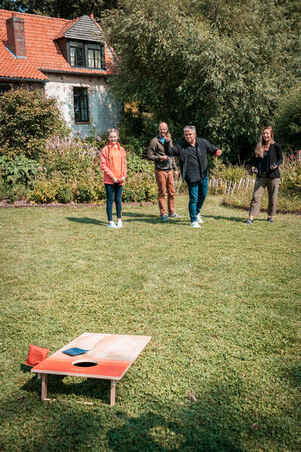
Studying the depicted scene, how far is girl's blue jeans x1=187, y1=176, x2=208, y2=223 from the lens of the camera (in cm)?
844

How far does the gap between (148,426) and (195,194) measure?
625 centimetres

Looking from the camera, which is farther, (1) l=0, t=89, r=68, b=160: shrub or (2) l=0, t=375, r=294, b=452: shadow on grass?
(1) l=0, t=89, r=68, b=160: shrub

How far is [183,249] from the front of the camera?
22.8 ft

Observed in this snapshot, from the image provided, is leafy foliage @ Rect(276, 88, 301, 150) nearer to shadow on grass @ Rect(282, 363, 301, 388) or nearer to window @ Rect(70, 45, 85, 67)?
shadow on grass @ Rect(282, 363, 301, 388)

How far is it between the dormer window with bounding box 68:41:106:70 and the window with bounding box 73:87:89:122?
1.58 meters

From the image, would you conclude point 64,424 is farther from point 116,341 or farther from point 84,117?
point 84,117

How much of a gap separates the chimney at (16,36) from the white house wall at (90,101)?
2.01m

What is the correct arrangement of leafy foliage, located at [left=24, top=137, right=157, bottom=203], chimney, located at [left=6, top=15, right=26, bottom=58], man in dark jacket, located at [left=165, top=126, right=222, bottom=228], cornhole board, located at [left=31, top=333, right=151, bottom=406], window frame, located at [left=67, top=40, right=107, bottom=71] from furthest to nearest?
window frame, located at [left=67, top=40, right=107, bottom=71], chimney, located at [left=6, top=15, right=26, bottom=58], leafy foliage, located at [left=24, top=137, right=157, bottom=203], man in dark jacket, located at [left=165, top=126, right=222, bottom=228], cornhole board, located at [left=31, top=333, right=151, bottom=406]

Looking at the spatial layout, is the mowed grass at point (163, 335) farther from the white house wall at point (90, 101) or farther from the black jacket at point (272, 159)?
the white house wall at point (90, 101)

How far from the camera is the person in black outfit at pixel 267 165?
28.8 ft

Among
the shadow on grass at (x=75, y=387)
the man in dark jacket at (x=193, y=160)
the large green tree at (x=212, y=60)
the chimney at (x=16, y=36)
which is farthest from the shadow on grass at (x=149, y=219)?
the chimney at (x=16, y=36)

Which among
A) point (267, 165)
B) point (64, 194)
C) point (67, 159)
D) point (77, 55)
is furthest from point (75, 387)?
point (77, 55)

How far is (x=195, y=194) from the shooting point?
8.48 m

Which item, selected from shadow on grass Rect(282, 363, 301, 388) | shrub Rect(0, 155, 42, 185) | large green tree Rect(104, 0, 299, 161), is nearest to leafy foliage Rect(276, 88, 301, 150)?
large green tree Rect(104, 0, 299, 161)
